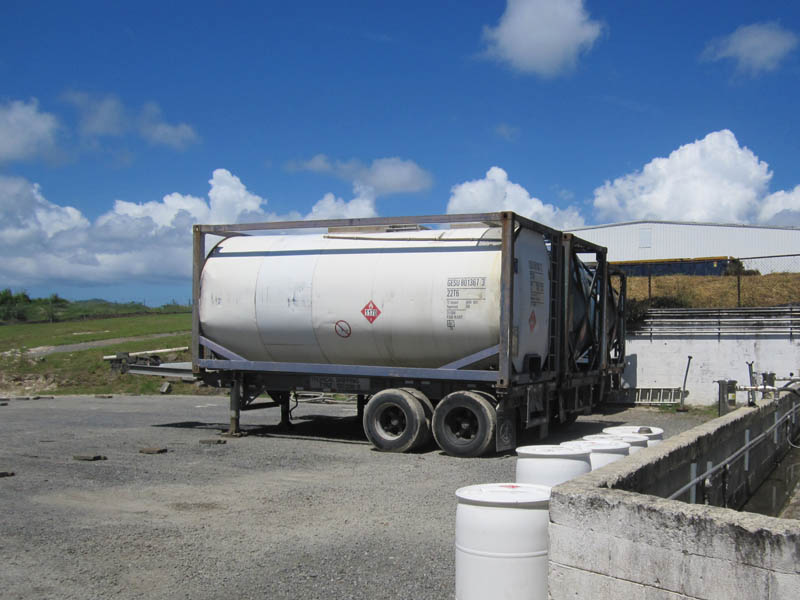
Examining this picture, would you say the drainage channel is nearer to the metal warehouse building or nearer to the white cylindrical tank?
the white cylindrical tank

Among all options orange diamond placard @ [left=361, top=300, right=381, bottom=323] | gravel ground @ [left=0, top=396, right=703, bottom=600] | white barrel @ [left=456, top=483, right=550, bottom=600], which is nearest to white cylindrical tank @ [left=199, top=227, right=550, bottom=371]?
orange diamond placard @ [left=361, top=300, right=381, bottom=323]

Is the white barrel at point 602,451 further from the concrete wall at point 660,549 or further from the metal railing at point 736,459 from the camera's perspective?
the concrete wall at point 660,549

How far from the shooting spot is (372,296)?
1309cm

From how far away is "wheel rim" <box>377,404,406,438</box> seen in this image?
13180 mm

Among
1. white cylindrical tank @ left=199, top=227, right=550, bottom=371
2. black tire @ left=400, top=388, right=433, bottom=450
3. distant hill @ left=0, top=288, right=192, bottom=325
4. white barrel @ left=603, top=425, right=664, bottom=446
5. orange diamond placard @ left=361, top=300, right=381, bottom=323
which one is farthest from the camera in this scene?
distant hill @ left=0, top=288, right=192, bottom=325

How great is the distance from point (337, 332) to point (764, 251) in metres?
35.0

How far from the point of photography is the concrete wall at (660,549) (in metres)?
3.49

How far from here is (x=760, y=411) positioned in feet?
33.8

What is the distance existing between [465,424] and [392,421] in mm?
1432

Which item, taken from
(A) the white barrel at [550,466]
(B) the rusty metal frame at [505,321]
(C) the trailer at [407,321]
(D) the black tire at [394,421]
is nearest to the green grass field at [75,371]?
(B) the rusty metal frame at [505,321]

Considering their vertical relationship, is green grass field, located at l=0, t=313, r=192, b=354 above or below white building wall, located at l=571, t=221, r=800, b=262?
below

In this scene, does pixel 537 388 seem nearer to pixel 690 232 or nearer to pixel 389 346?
pixel 389 346

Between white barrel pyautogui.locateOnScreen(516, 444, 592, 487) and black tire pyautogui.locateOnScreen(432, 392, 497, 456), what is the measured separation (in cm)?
584

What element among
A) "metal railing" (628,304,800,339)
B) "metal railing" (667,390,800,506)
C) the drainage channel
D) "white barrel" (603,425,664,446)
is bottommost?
the drainage channel
